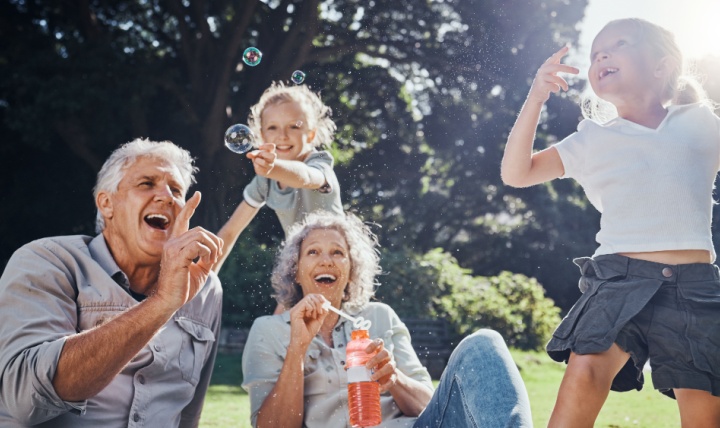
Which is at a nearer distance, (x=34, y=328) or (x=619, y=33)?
(x=34, y=328)

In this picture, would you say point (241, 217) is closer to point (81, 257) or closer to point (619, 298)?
point (81, 257)

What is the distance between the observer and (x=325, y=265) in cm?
333

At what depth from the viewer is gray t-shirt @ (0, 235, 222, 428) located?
2.17 meters

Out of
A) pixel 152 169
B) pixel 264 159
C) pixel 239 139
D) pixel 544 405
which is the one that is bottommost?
pixel 544 405

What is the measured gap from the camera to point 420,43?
47.3ft

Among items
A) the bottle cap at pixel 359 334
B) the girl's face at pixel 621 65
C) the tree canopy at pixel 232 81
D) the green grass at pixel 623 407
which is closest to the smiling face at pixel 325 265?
the bottle cap at pixel 359 334

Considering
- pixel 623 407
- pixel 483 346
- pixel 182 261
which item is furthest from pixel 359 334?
pixel 623 407

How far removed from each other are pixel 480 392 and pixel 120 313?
106 centimetres

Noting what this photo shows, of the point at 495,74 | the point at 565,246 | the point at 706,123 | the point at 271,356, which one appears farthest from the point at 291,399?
the point at 565,246

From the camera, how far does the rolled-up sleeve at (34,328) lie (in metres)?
2.14

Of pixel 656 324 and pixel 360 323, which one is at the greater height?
pixel 656 324

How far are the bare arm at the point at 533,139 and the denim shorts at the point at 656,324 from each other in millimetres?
477

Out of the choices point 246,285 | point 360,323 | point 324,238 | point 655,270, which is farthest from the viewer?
point 246,285

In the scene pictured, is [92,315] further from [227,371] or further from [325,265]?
[227,371]
